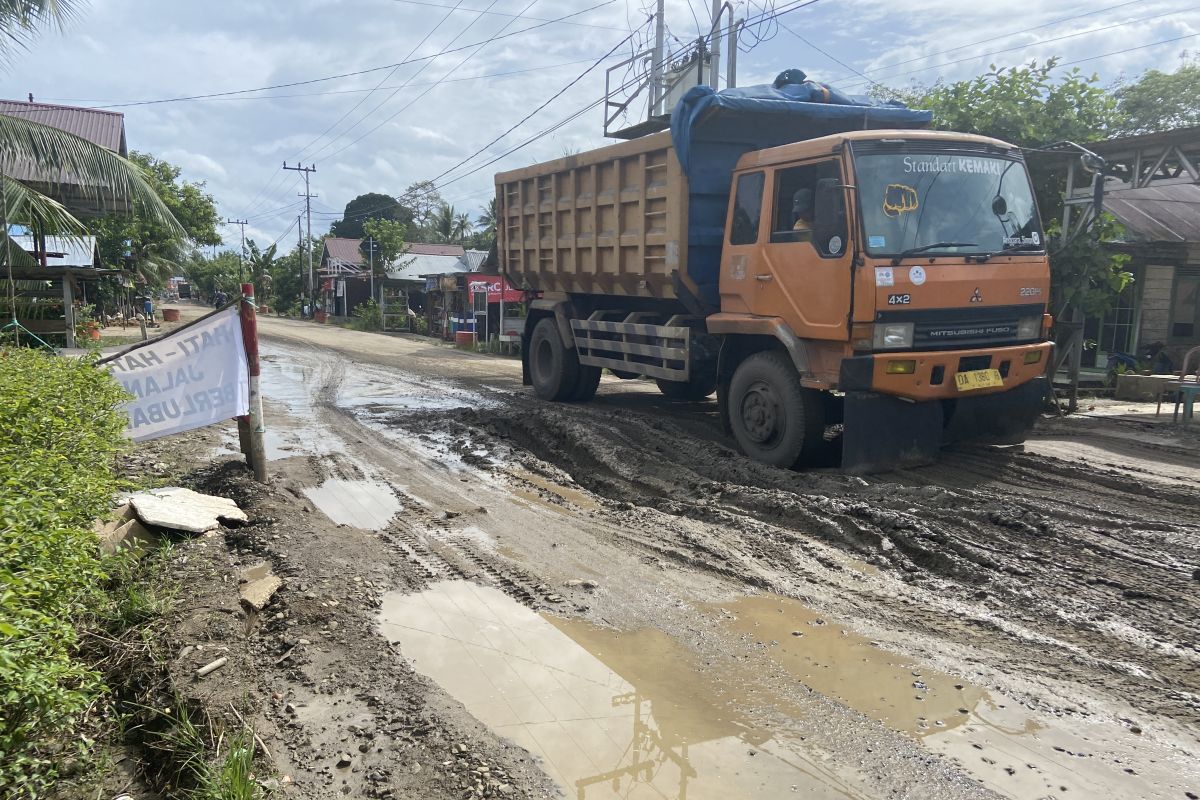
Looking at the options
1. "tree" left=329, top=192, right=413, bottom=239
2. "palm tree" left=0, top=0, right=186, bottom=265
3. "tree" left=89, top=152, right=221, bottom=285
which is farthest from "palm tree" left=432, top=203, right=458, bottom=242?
"palm tree" left=0, top=0, right=186, bottom=265

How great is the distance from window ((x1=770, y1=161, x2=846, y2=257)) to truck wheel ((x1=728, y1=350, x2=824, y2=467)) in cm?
105

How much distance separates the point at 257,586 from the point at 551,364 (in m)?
7.53

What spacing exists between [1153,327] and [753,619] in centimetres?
1397

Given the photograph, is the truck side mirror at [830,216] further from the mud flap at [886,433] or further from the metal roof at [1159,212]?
the metal roof at [1159,212]

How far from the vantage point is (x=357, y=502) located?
258 inches

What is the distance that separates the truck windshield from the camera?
624 centimetres

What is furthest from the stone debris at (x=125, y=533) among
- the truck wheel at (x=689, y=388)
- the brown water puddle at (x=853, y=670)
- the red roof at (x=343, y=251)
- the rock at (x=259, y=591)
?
the red roof at (x=343, y=251)

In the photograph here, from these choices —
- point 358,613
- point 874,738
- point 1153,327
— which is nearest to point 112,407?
point 358,613

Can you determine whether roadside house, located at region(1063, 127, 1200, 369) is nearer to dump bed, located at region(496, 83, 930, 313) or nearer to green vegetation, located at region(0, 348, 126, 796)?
dump bed, located at region(496, 83, 930, 313)

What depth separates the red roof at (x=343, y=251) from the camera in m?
54.8

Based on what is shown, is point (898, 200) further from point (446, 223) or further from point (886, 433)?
point (446, 223)

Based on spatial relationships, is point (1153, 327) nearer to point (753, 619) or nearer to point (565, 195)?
point (565, 195)

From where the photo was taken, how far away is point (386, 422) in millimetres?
10180

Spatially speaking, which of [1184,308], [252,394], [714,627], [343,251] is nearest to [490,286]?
[1184,308]
